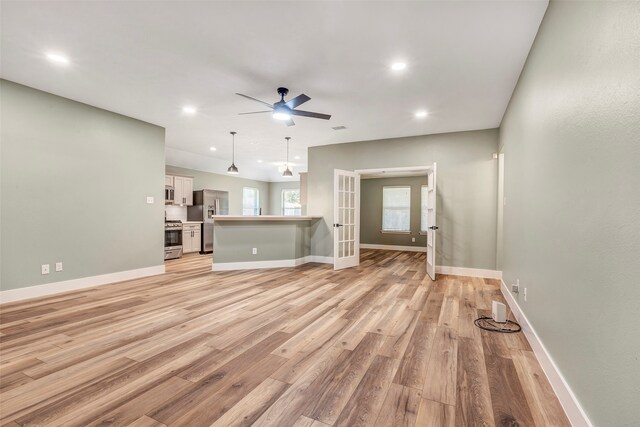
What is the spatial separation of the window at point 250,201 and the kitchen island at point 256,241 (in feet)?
16.4

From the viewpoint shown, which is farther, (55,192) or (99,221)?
(99,221)

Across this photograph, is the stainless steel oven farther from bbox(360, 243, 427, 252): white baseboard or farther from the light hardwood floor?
bbox(360, 243, 427, 252): white baseboard

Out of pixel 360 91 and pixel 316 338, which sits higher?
pixel 360 91


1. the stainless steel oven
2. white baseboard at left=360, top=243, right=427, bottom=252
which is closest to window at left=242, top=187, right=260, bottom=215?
the stainless steel oven

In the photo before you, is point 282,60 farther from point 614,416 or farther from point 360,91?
point 614,416

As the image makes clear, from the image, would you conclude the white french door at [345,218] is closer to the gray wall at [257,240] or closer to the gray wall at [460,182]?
the gray wall at [460,182]

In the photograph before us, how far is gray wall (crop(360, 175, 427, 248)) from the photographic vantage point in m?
8.54

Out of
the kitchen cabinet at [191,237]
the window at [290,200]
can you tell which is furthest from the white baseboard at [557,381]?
the window at [290,200]

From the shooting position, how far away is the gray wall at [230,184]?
839 centimetres

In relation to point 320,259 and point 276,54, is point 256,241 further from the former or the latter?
point 276,54

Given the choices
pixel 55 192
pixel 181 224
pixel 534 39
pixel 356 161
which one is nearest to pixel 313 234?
pixel 356 161

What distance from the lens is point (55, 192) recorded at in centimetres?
391

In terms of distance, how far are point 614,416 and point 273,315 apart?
2624mm

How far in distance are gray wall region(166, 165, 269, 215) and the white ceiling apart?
3681 millimetres
